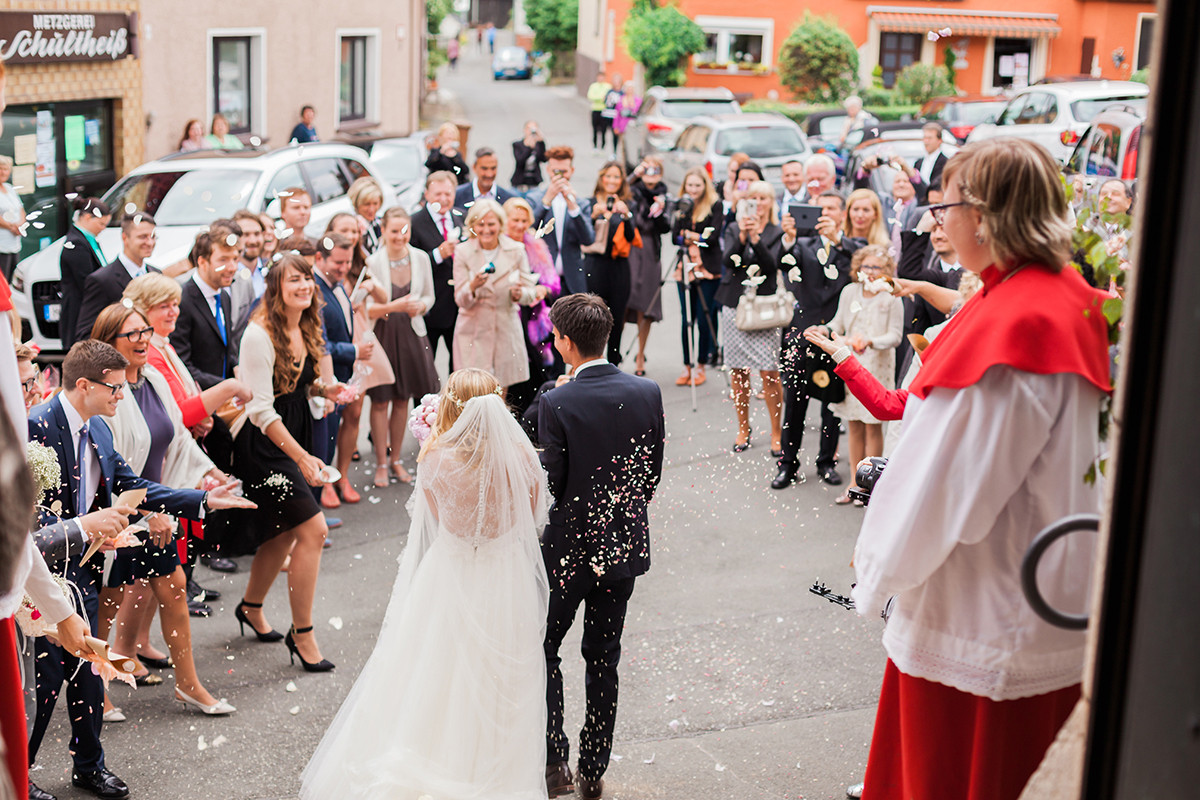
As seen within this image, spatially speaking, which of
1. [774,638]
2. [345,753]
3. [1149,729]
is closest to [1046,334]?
[1149,729]

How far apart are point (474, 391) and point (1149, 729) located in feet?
11.0

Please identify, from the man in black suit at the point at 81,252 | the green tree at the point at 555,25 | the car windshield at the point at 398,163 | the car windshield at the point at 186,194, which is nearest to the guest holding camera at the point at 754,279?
the man in black suit at the point at 81,252

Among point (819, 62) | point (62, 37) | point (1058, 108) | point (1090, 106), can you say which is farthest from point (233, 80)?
point (819, 62)

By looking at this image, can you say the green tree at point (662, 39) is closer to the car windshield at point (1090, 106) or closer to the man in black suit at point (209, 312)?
the car windshield at point (1090, 106)

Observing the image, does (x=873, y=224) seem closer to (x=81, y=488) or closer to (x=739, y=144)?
(x=81, y=488)

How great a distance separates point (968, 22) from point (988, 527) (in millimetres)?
39875

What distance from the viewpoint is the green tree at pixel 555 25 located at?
179 ft

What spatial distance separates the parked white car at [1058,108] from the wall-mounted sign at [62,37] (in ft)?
39.8

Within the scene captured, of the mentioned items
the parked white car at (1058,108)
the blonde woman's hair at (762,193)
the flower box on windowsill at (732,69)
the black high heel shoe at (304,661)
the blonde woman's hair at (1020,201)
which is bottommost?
the black high heel shoe at (304,661)

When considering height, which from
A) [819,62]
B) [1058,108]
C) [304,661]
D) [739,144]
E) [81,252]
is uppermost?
[819,62]

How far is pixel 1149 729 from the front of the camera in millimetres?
1826

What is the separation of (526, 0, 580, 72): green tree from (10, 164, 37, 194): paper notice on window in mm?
41415

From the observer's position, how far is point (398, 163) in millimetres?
16812

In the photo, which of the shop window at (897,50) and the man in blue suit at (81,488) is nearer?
the man in blue suit at (81,488)
